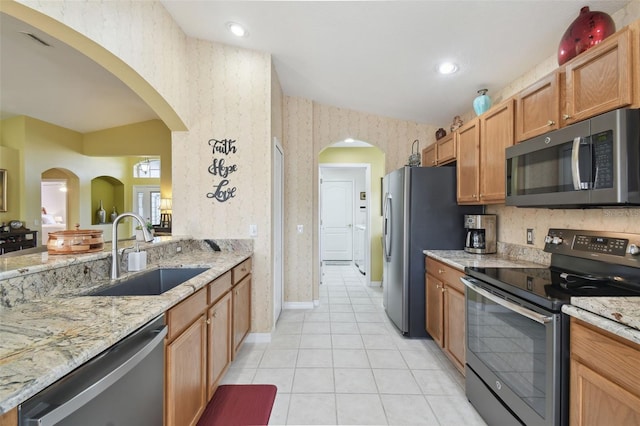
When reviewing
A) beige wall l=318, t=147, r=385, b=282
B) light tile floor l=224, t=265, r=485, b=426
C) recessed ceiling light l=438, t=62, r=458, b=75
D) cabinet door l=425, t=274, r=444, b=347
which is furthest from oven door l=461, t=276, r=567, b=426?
beige wall l=318, t=147, r=385, b=282

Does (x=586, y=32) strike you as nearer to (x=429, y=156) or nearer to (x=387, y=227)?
(x=429, y=156)

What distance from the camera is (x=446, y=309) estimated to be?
7.78ft

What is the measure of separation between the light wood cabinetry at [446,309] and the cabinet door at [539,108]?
109 centimetres

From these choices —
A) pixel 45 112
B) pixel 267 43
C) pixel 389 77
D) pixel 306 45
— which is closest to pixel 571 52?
pixel 389 77

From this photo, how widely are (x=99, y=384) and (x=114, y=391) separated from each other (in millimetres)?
139

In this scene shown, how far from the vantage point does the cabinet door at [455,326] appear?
2.11 metres

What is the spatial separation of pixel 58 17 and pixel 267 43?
5.09 ft

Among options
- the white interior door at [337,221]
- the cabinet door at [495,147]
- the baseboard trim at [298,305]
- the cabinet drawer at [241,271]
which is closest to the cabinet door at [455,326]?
the cabinet door at [495,147]

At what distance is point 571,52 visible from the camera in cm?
161

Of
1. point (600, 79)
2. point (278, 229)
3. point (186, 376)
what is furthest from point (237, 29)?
point (186, 376)

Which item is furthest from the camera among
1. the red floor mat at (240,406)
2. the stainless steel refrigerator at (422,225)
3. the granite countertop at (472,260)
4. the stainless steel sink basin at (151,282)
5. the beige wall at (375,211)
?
the beige wall at (375,211)

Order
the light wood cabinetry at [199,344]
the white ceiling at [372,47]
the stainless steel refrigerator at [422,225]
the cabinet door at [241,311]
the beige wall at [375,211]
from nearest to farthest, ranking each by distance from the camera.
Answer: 1. the light wood cabinetry at [199,344]
2. the white ceiling at [372,47]
3. the cabinet door at [241,311]
4. the stainless steel refrigerator at [422,225]
5. the beige wall at [375,211]

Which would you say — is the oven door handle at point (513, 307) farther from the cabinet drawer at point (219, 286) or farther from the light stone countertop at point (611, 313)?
the cabinet drawer at point (219, 286)

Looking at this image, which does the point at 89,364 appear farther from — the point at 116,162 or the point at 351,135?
the point at 116,162
